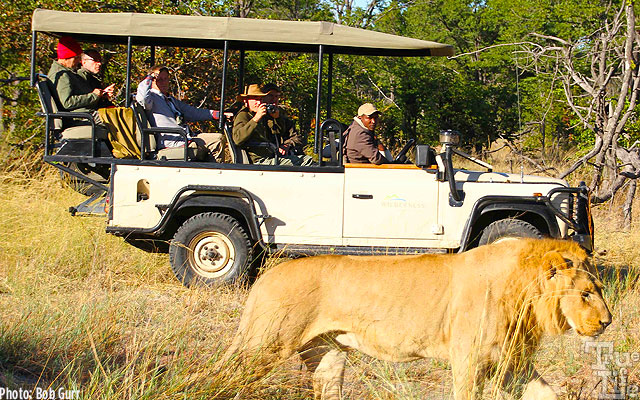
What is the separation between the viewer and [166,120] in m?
6.73

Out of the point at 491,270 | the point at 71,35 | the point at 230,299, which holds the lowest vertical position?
the point at 230,299

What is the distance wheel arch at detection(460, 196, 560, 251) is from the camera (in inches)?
241

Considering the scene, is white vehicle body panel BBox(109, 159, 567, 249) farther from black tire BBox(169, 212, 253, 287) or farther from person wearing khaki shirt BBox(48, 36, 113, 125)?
person wearing khaki shirt BBox(48, 36, 113, 125)

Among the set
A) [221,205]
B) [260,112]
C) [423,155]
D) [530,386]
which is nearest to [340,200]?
[423,155]

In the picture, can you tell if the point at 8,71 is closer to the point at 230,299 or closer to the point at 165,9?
the point at 165,9

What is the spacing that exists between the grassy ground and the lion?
0.75ft

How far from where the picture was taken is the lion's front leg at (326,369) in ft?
12.0

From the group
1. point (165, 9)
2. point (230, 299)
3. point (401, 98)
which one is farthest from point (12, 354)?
point (401, 98)

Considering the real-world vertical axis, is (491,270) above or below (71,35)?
below

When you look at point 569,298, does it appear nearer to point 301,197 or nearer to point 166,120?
point 301,197

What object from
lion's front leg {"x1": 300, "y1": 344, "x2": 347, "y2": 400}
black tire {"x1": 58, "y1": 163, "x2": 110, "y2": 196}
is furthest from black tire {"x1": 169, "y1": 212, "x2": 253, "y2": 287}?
lion's front leg {"x1": 300, "y1": 344, "x2": 347, "y2": 400}

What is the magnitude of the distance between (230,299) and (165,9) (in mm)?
6438

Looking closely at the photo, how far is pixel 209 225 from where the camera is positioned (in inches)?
250

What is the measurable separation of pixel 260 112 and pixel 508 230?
242 cm
